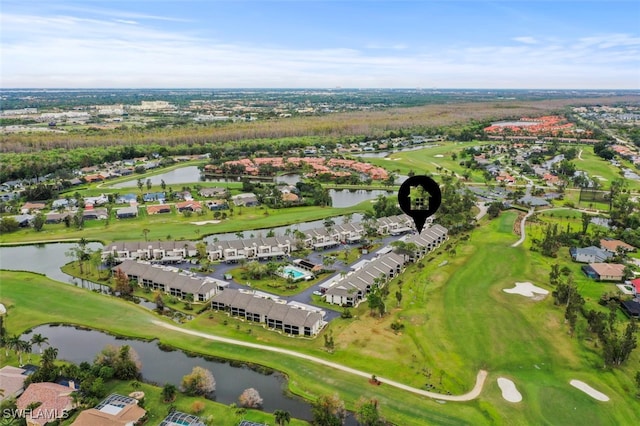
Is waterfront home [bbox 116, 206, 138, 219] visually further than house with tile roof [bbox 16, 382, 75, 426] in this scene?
Yes

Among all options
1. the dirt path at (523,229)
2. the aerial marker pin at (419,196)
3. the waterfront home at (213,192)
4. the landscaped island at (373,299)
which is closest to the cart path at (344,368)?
the landscaped island at (373,299)

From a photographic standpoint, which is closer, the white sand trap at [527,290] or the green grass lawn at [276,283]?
the white sand trap at [527,290]

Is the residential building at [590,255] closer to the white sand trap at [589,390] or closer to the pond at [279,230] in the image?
the white sand trap at [589,390]

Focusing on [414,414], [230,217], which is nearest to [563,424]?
[414,414]

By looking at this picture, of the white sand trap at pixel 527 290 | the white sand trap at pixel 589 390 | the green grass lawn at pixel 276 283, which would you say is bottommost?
the white sand trap at pixel 589 390

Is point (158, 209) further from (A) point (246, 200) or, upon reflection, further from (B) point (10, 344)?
(B) point (10, 344)

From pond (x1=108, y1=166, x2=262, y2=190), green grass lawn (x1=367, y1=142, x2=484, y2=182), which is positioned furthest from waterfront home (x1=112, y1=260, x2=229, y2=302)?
green grass lawn (x1=367, y1=142, x2=484, y2=182)

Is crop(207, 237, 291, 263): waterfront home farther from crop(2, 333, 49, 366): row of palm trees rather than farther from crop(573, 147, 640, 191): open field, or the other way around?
crop(573, 147, 640, 191): open field
